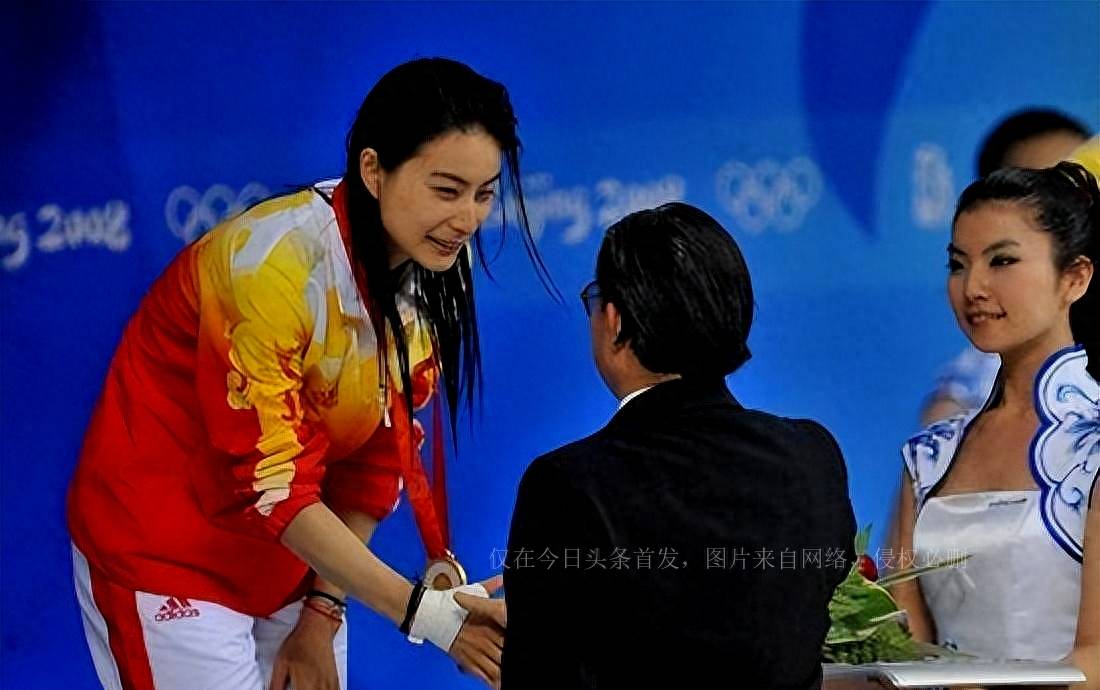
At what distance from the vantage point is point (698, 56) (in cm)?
301

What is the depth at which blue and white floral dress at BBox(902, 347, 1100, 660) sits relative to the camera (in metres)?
2.33

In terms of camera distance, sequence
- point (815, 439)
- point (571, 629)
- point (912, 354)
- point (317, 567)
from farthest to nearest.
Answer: point (912, 354) < point (317, 567) < point (815, 439) < point (571, 629)

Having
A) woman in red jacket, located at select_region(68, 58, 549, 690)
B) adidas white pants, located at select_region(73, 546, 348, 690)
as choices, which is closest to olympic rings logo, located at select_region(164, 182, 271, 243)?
woman in red jacket, located at select_region(68, 58, 549, 690)

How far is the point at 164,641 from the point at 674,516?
1.13 m

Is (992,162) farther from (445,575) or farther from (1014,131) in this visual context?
(445,575)

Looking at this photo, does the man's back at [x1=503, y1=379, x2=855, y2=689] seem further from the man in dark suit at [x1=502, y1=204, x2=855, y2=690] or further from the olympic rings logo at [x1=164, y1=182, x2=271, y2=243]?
the olympic rings logo at [x1=164, y1=182, x2=271, y2=243]

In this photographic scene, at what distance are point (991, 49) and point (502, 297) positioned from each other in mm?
1206

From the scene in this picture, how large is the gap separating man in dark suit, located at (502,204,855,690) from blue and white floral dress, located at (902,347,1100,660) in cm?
78

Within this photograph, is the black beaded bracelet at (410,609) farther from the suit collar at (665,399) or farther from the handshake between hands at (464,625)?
the suit collar at (665,399)

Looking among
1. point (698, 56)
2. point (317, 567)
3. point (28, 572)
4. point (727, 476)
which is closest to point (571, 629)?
point (727, 476)

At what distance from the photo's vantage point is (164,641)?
92.4 inches

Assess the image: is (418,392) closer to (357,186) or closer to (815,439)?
(357,186)

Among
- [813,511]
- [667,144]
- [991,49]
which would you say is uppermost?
[991,49]

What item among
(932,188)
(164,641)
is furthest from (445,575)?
(932,188)
